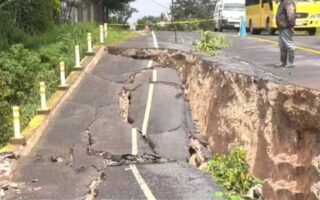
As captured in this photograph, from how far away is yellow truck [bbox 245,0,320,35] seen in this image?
1109 inches

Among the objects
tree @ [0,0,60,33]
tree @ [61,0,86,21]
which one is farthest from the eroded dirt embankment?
tree @ [61,0,86,21]

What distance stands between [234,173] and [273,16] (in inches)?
787

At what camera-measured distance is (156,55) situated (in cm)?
2159

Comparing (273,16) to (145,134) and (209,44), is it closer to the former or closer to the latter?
(209,44)

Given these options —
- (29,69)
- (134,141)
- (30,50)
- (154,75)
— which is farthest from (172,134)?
(30,50)

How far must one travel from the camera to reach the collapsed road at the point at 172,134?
9367 millimetres

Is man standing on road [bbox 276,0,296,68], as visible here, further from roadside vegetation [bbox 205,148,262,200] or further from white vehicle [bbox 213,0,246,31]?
white vehicle [bbox 213,0,246,31]

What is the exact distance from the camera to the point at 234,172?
10414 mm

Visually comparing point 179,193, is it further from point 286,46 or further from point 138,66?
point 138,66

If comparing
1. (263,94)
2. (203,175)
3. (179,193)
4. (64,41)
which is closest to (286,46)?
(263,94)

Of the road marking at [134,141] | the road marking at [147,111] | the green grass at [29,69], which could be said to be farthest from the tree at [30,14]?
the road marking at [134,141]

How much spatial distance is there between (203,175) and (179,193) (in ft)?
3.78

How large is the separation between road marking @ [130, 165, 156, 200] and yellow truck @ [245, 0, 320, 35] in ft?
62.8

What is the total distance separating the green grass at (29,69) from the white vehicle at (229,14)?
18.1 metres
